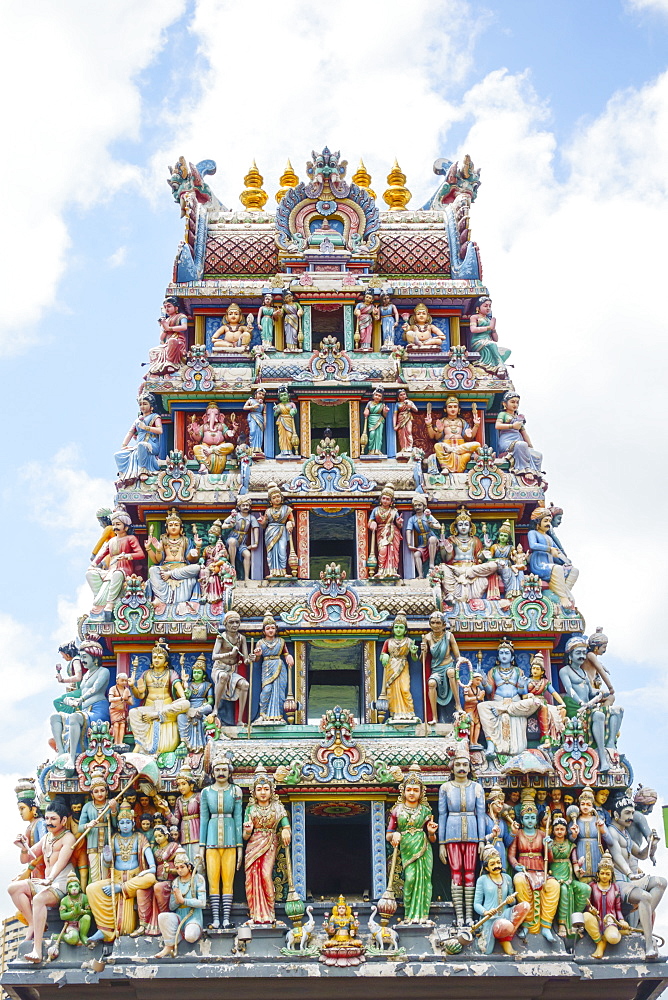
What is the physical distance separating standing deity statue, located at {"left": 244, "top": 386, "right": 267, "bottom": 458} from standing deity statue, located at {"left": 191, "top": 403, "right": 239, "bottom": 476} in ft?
1.49

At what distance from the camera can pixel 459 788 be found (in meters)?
22.3

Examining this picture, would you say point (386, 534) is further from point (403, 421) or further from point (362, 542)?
point (403, 421)

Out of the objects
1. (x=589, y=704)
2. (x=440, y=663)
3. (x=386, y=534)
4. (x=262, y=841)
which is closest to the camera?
(x=262, y=841)

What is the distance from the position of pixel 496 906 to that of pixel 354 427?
9.20 meters

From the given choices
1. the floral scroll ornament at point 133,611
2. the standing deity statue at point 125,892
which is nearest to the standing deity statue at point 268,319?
the floral scroll ornament at point 133,611

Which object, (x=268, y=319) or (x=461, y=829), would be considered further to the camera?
(x=268, y=319)

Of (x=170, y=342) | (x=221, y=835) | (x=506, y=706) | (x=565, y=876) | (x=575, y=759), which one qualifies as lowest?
(x=565, y=876)

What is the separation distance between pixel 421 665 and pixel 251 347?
7590 mm

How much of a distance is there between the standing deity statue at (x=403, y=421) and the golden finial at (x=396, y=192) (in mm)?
6530

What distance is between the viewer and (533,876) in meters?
22.0

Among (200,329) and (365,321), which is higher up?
(200,329)

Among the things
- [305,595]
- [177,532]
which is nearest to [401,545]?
[305,595]

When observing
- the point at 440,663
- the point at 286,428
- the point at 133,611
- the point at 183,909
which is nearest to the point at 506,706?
the point at 440,663

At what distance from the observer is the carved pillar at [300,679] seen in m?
23.7
